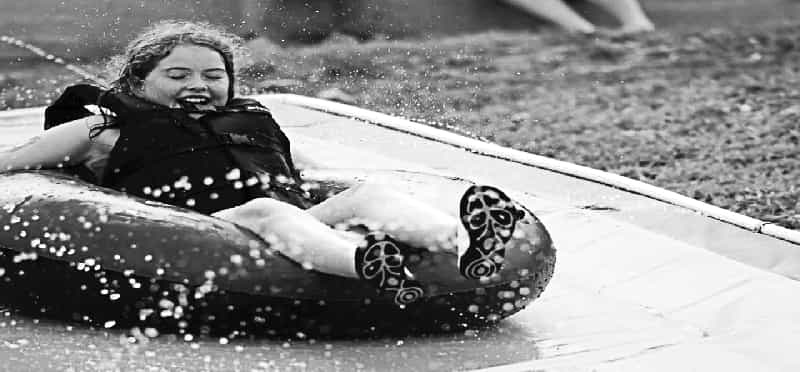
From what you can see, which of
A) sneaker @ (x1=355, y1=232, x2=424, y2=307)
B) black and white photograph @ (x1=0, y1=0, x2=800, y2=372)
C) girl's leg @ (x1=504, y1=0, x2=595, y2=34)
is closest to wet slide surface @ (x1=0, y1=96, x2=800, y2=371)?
black and white photograph @ (x1=0, y1=0, x2=800, y2=372)

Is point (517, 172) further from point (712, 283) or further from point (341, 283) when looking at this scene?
point (341, 283)

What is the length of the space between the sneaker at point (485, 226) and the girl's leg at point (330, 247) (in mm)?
99

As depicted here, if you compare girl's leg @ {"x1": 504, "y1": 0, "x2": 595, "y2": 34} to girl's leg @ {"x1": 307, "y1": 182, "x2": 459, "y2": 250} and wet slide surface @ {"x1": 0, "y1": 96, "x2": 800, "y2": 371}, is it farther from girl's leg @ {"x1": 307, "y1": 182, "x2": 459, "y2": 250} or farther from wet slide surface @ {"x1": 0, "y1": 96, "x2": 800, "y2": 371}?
girl's leg @ {"x1": 307, "y1": 182, "x2": 459, "y2": 250}

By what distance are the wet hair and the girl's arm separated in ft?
0.56

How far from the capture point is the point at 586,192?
3480mm

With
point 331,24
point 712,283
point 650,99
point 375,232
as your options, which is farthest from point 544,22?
point 375,232

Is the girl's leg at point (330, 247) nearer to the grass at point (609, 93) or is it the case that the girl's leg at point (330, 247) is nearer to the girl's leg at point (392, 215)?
the girl's leg at point (392, 215)

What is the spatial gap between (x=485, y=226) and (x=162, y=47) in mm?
897

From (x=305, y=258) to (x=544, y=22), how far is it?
5.38 meters

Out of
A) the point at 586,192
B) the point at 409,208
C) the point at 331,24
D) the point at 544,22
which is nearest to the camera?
the point at 409,208

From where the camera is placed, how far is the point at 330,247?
2.26 metres

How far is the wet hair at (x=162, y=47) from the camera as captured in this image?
2.78 m

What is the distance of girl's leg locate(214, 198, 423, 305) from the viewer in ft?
7.14

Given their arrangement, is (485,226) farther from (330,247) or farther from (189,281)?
(189,281)
